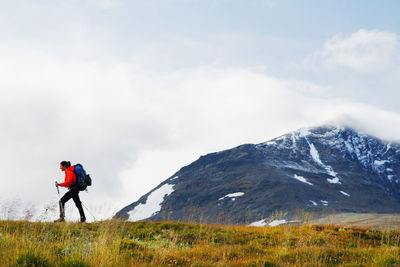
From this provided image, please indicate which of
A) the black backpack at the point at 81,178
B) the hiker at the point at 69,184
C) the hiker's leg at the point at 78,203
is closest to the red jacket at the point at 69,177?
the hiker at the point at 69,184

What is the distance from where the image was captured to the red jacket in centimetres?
1333

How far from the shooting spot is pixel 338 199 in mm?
192625

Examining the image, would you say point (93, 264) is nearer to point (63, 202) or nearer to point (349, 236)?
point (63, 202)

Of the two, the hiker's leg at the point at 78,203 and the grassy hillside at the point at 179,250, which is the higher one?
the hiker's leg at the point at 78,203

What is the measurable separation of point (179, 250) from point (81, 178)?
6.75 metres

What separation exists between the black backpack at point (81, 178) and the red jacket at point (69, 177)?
128 mm

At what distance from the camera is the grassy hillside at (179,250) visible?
609 centimetres

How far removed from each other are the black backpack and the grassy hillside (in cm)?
145

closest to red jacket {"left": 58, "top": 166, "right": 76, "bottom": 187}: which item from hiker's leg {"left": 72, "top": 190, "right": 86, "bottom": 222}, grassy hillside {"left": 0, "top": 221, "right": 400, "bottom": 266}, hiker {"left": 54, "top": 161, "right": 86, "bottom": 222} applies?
hiker {"left": 54, "top": 161, "right": 86, "bottom": 222}

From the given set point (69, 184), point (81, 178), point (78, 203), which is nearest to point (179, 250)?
point (69, 184)

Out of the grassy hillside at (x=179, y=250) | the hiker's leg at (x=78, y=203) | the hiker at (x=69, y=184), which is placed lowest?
the grassy hillside at (x=179, y=250)

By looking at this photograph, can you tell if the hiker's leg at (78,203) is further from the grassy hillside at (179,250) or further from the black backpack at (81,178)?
the grassy hillside at (179,250)

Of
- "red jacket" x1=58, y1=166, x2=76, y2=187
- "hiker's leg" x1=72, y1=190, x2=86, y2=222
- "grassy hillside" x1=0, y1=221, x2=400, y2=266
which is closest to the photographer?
"grassy hillside" x1=0, y1=221, x2=400, y2=266

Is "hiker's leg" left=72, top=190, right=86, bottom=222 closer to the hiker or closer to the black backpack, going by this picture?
the hiker
